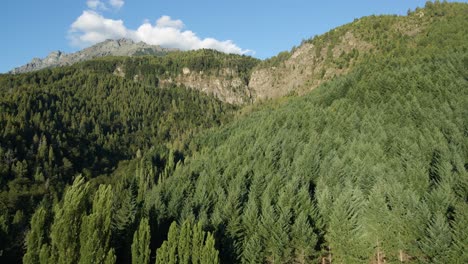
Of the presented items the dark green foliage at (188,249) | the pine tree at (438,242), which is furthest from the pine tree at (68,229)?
the pine tree at (438,242)

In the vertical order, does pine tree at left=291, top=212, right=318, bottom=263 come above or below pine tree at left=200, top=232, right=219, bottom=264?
below

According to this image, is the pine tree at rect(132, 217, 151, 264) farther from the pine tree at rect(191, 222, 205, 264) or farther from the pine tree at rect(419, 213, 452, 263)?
the pine tree at rect(419, 213, 452, 263)

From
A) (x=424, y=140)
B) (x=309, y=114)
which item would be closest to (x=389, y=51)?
(x=309, y=114)

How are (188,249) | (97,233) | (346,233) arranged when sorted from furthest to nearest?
1. (346,233)
2. (188,249)
3. (97,233)

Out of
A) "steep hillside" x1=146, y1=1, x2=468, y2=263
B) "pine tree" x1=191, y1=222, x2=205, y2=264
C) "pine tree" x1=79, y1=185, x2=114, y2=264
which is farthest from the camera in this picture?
"pine tree" x1=191, y1=222, x2=205, y2=264

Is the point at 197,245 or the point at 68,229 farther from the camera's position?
the point at 197,245

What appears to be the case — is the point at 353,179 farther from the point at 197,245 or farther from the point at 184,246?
the point at 184,246

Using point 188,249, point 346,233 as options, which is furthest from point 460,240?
point 188,249

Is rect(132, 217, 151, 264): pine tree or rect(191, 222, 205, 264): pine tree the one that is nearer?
rect(191, 222, 205, 264): pine tree

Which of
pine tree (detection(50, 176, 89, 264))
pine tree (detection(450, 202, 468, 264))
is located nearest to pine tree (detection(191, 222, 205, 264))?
pine tree (detection(50, 176, 89, 264))

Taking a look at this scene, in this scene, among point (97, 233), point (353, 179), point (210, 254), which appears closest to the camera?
point (97, 233)

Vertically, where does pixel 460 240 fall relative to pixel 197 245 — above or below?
above

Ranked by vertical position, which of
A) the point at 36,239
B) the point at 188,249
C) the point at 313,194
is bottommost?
the point at 313,194

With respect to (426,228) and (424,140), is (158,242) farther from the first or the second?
(424,140)
